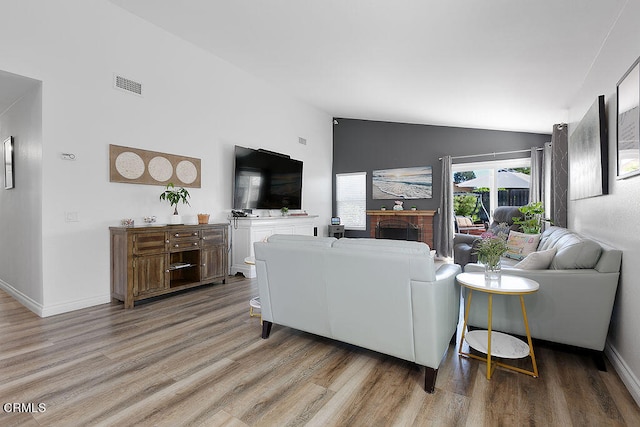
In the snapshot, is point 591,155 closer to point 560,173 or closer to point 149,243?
point 560,173

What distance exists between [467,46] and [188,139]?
3.77 meters

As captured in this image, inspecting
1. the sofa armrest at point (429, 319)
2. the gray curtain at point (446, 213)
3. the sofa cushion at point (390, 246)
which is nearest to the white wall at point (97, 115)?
the sofa cushion at point (390, 246)

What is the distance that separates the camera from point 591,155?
2.86m

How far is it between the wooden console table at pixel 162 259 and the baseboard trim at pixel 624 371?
408 cm

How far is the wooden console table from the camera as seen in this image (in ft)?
11.1

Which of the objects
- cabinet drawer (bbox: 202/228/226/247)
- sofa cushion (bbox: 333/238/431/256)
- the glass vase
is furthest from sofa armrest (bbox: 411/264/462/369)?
cabinet drawer (bbox: 202/228/226/247)

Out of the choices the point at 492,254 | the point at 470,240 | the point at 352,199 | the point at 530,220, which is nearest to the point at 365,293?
the point at 492,254

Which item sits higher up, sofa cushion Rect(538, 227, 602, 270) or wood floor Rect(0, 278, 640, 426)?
sofa cushion Rect(538, 227, 602, 270)

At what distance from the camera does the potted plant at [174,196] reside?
4039 millimetres

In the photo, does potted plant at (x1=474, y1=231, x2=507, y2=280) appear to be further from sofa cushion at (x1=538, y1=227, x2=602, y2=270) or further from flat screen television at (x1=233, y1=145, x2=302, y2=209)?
flat screen television at (x1=233, y1=145, x2=302, y2=209)

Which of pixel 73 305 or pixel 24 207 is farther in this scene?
pixel 24 207

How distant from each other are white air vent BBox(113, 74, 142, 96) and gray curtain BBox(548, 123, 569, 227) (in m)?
5.87

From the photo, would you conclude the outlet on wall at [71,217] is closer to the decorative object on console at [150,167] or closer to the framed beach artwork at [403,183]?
the decorative object on console at [150,167]

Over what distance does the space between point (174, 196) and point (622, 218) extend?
4.48 metres
